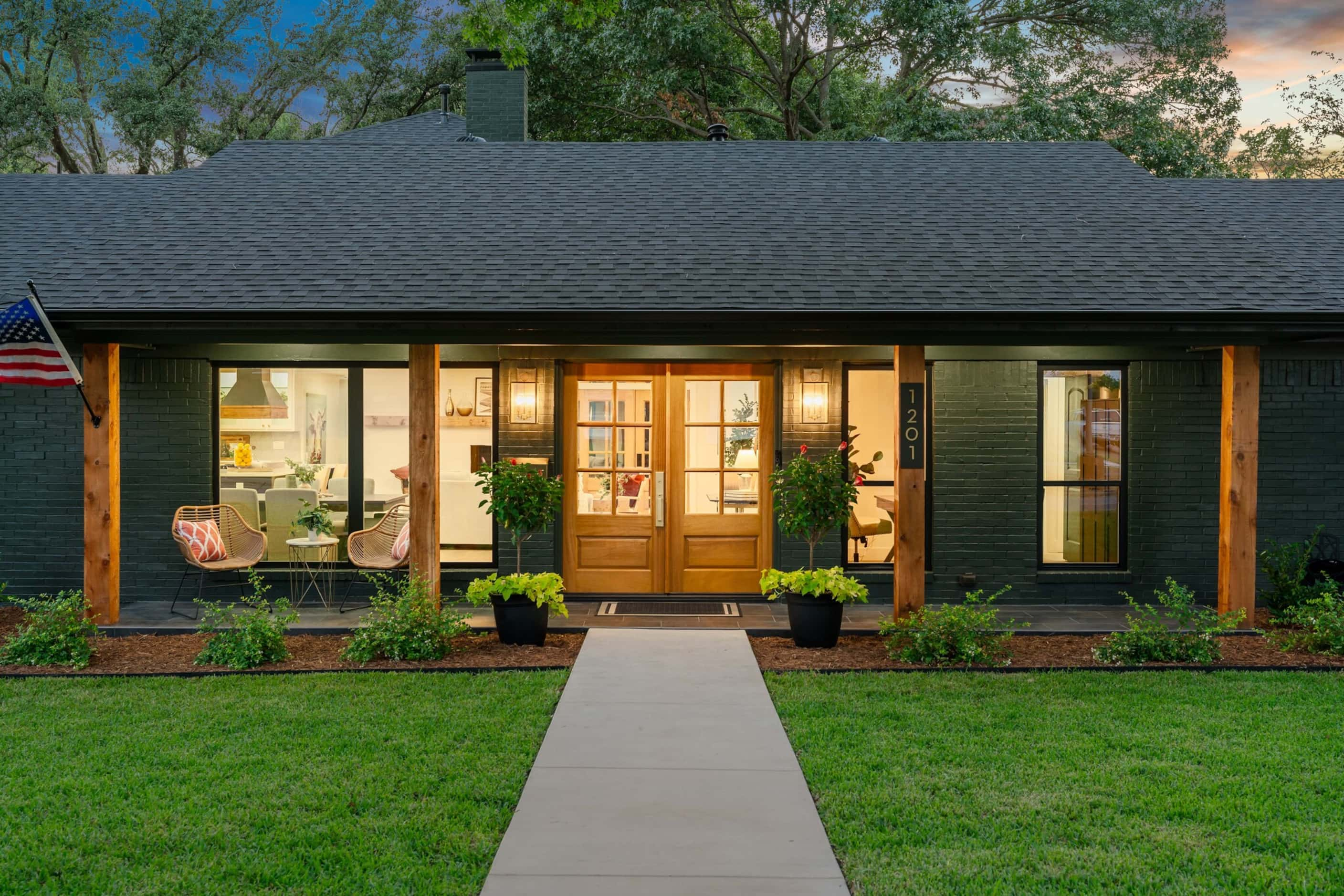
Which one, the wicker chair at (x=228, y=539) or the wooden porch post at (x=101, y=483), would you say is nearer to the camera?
the wooden porch post at (x=101, y=483)

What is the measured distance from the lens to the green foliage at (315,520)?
8773 millimetres

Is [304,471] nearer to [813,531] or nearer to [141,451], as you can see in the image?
[141,451]

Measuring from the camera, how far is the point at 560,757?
17.5ft

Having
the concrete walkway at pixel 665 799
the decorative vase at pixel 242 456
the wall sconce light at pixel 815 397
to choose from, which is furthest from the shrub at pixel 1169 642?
the decorative vase at pixel 242 456

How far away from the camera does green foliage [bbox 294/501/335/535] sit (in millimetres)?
8773

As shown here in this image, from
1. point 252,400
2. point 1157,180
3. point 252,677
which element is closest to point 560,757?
point 252,677

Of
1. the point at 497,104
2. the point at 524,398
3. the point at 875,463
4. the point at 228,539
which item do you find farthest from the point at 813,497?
the point at 497,104

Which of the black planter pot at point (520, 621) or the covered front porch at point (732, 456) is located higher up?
the covered front porch at point (732, 456)

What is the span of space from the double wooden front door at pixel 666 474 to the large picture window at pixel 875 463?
802 millimetres

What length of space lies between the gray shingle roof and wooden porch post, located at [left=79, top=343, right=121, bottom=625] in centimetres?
55

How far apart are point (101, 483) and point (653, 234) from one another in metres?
5.14

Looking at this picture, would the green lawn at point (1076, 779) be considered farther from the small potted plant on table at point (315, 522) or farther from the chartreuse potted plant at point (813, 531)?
the small potted plant on table at point (315, 522)

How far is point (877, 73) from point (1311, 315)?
18747 mm

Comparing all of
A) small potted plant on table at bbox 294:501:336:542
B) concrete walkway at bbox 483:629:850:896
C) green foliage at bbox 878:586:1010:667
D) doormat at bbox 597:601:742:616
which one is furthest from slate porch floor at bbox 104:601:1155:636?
concrete walkway at bbox 483:629:850:896
